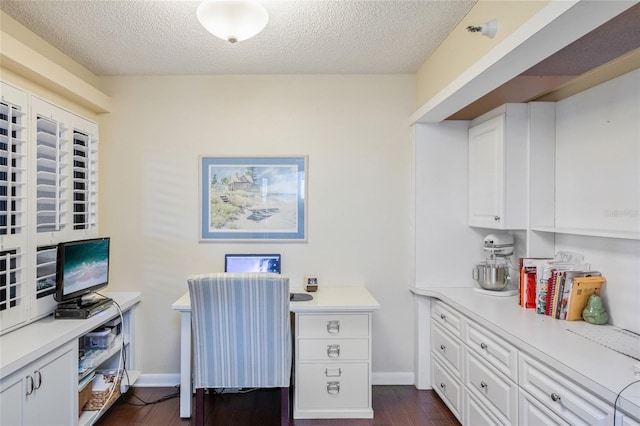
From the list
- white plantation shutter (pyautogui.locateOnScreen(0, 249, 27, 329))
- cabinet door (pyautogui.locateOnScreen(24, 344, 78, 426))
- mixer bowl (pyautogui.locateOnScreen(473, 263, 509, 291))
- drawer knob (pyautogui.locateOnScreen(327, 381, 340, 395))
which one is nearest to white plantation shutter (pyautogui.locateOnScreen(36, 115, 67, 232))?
white plantation shutter (pyautogui.locateOnScreen(0, 249, 27, 329))

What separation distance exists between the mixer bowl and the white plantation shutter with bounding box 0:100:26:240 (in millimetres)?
2957

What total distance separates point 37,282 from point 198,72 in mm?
1854

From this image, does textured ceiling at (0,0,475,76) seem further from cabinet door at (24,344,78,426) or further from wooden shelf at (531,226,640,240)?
cabinet door at (24,344,78,426)

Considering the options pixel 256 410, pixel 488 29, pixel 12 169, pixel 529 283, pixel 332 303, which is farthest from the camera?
pixel 256 410

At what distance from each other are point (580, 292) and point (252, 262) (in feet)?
6.98

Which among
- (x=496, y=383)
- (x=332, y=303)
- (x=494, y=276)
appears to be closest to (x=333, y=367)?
(x=332, y=303)

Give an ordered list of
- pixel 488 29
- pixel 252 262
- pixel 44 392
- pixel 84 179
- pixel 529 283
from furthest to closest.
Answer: pixel 252 262
pixel 84 179
pixel 529 283
pixel 44 392
pixel 488 29

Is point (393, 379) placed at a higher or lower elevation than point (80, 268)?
lower

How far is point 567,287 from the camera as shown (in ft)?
6.16

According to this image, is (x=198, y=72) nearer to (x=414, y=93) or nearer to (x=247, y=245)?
(x=247, y=245)

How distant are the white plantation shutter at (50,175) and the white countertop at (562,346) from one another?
2705mm

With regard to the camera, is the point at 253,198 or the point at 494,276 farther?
the point at 253,198

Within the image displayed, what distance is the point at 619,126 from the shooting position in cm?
182

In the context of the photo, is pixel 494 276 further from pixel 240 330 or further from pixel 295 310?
pixel 240 330
